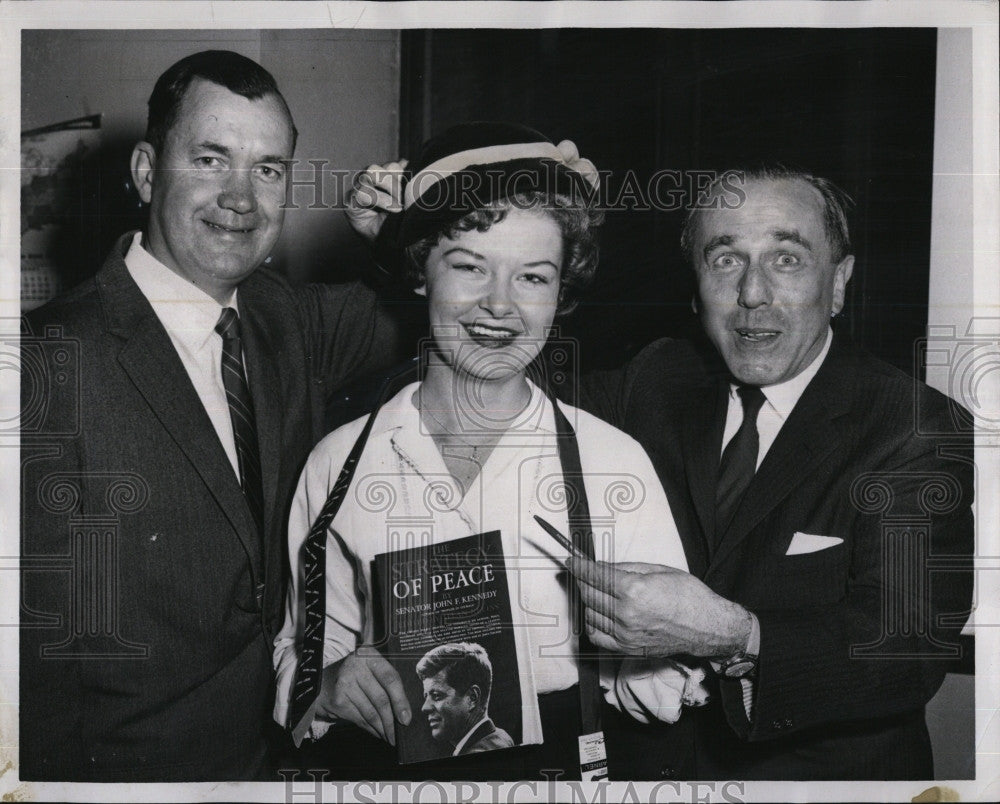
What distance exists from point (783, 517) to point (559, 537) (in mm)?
397

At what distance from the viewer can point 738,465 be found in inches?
66.1

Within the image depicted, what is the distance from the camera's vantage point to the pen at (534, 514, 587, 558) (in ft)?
5.54

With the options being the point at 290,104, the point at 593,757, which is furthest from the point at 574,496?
the point at 290,104

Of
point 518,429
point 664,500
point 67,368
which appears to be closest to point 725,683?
point 664,500

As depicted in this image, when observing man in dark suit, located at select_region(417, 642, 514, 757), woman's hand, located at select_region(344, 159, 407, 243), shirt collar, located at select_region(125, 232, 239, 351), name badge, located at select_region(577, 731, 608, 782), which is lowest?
name badge, located at select_region(577, 731, 608, 782)

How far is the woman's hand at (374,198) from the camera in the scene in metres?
1.69

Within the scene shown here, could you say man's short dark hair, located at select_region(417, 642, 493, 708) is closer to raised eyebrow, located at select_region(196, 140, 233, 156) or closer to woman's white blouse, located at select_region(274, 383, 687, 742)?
woman's white blouse, located at select_region(274, 383, 687, 742)

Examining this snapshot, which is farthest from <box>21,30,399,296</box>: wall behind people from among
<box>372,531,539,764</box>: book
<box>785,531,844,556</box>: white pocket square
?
<box>785,531,844,556</box>: white pocket square

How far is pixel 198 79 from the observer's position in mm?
1691

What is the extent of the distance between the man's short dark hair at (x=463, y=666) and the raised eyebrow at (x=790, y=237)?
0.90m

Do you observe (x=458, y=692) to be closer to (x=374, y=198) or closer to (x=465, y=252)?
(x=465, y=252)

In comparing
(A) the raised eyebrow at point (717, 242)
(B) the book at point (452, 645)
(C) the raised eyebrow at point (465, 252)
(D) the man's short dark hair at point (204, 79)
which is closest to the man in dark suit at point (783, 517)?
(A) the raised eyebrow at point (717, 242)

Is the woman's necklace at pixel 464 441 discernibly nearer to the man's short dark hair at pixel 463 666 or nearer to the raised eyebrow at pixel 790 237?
the man's short dark hair at pixel 463 666

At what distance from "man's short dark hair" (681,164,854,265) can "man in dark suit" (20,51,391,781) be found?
60 centimetres
